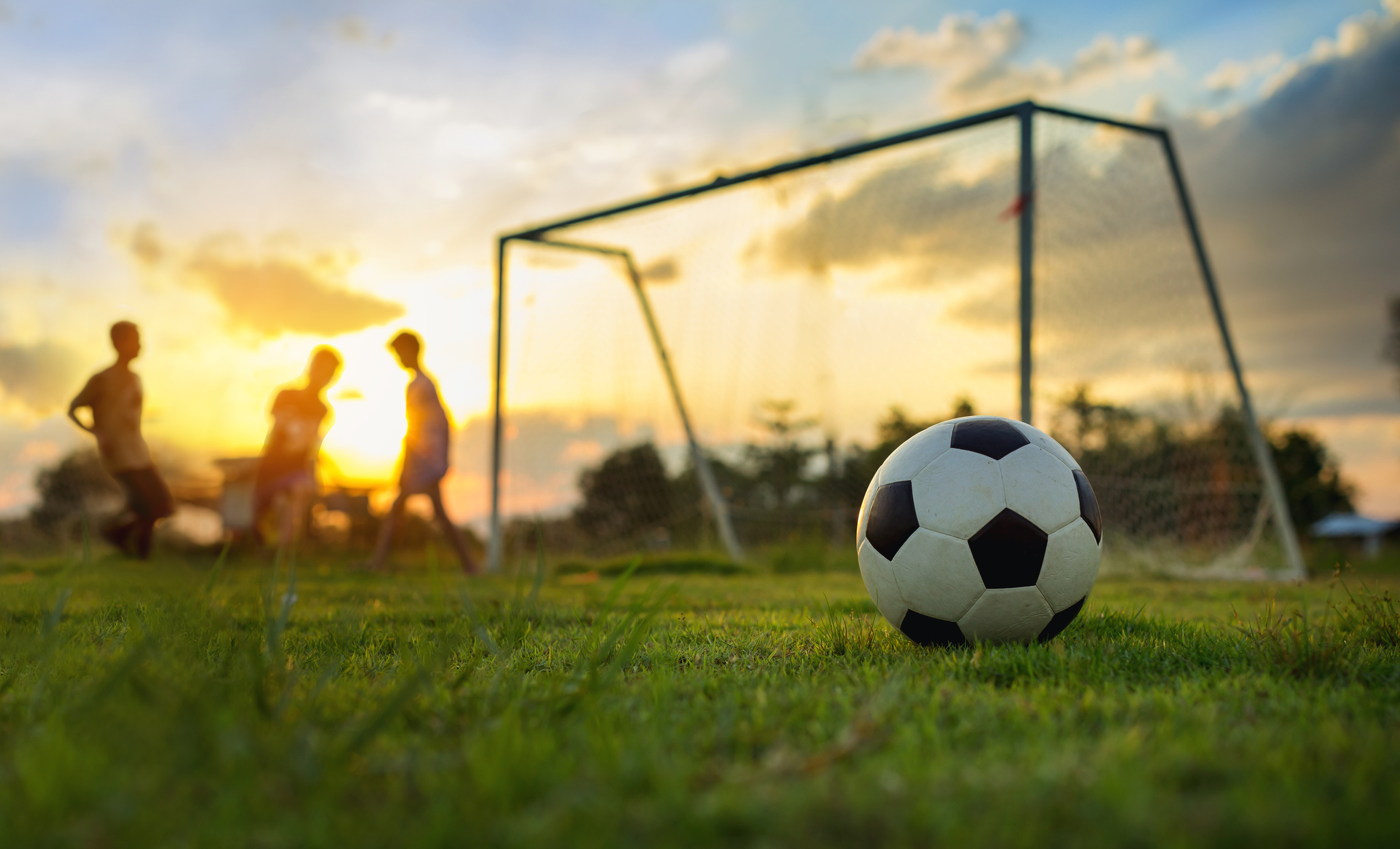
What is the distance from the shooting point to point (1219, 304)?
902 cm

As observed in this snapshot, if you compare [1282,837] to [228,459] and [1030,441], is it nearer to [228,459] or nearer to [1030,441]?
[1030,441]

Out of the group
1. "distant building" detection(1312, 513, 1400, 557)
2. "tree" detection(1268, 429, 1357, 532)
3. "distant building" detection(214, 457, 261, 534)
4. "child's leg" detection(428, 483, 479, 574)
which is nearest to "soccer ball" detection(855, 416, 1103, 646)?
"child's leg" detection(428, 483, 479, 574)

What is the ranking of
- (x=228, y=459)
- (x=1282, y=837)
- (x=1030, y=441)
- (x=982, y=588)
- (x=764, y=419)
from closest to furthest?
(x=1282, y=837) < (x=982, y=588) < (x=1030, y=441) < (x=764, y=419) < (x=228, y=459)

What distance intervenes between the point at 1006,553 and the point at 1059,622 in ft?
1.18

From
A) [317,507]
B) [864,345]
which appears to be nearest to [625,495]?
[864,345]

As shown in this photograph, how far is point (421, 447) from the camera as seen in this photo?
24.4ft

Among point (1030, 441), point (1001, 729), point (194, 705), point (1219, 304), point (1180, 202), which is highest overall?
point (1180, 202)

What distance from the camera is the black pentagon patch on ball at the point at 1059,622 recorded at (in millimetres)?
2705

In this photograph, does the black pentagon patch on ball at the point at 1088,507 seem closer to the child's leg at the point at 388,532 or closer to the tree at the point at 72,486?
the child's leg at the point at 388,532

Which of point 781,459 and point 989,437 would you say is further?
point 781,459

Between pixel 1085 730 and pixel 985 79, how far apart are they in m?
9.46

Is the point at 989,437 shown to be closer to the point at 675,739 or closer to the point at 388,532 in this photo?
the point at 675,739

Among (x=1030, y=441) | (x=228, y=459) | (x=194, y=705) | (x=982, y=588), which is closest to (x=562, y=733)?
(x=194, y=705)

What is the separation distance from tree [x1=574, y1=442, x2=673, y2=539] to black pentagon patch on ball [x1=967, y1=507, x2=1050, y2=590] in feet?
29.8
